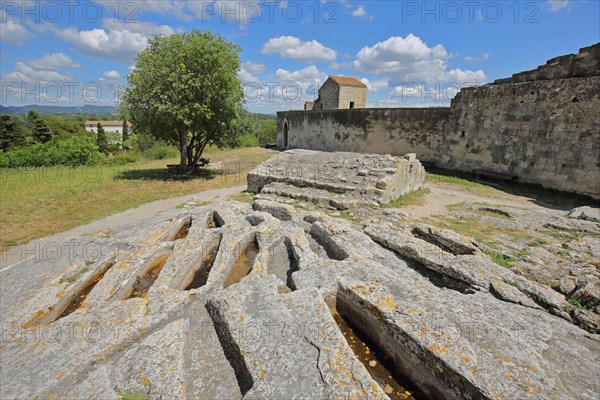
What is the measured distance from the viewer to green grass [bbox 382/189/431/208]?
10.5 metres

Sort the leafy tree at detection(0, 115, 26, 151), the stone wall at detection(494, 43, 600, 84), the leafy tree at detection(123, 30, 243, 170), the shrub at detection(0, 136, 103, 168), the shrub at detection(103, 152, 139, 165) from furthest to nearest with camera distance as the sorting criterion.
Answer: the leafy tree at detection(0, 115, 26, 151), the shrub at detection(103, 152, 139, 165), the shrub at detection(0, 136, 103, 168), the leafy tree at detection(123, 30, 243, 170), the stone wall at detection(494, 43, 600, 84)

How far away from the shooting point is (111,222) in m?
10.2

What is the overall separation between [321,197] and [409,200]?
360 centimetres

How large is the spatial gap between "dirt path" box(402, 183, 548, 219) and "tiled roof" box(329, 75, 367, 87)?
2383cm

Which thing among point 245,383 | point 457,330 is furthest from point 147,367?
point 457,330

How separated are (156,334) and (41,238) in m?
8.41

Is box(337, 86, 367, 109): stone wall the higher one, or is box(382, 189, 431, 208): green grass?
box(337, 86, 367, 109): stone wall

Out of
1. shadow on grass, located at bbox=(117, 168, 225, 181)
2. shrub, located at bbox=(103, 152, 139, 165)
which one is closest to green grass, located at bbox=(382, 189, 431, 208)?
shadow on grass, located at bbox=(117, 168, 225, 181)

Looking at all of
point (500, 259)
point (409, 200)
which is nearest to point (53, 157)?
point (409, 200)

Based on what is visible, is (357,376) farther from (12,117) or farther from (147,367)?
(12,117)

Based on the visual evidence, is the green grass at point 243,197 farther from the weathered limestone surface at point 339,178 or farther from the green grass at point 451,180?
the green grass at point 451,180

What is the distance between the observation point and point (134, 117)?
16.3m

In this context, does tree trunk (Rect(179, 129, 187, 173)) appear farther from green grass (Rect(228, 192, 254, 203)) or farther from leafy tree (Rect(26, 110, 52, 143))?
leafy tree (Rect(26, 110, 52, 143))

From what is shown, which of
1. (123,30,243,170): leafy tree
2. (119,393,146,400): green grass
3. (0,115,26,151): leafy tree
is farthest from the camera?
(0,115,26,151): leafy tree
